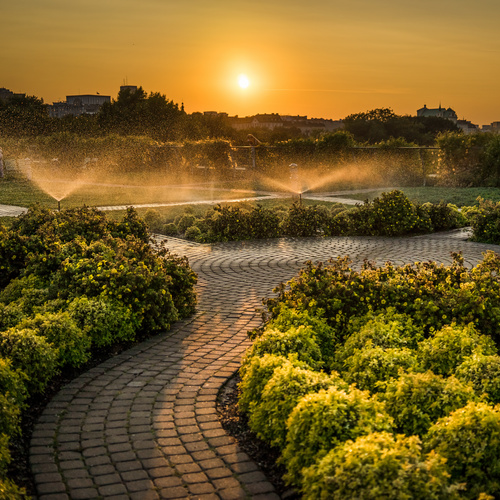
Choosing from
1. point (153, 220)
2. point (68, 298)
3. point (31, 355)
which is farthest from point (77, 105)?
point (31, 355)

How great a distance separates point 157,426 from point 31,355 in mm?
1166

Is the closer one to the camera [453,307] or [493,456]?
[493,456]

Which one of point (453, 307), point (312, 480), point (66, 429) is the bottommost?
point (66, 429)

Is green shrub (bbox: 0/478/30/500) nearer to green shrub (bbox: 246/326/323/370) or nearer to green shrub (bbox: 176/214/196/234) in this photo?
green shrub (bbox: 246/326/323/370)

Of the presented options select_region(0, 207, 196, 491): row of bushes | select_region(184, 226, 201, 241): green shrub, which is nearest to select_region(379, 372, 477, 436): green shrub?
select_region(0, 207, 196, 491): row of bushes

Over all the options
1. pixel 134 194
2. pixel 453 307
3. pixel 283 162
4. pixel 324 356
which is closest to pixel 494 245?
pixel 453 307

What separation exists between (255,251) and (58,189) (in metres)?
16.7

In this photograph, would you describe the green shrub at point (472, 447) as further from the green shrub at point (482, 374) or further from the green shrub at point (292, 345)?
the green shrub at point (292, 345)

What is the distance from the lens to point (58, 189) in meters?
24.7

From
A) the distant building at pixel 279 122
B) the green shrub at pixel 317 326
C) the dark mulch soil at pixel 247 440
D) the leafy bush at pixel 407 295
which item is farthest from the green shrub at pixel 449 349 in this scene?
the distant building at pixel 279 122

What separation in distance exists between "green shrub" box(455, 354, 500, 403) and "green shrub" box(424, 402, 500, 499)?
499 millimetres

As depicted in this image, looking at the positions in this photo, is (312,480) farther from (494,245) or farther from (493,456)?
(494,245)

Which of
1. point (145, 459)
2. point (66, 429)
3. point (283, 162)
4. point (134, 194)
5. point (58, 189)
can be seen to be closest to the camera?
point (145, 459)

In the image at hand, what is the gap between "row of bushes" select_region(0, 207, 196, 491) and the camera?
4336mm
